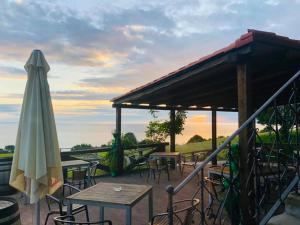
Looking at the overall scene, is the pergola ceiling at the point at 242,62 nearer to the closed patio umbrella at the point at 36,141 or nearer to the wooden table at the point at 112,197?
the wooden table at the point at 112,197

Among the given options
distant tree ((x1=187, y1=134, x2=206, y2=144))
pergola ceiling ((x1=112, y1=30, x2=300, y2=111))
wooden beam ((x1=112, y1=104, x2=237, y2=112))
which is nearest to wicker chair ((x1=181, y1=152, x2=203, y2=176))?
pergola ceiling ((x1=112, y1=30, x2=300, y2=111))

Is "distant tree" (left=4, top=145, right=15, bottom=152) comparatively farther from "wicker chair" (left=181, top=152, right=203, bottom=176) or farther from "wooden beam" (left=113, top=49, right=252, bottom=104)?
"wicker chair" (left=181, top=152, right=203, bottom=176)

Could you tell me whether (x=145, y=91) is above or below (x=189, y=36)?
below

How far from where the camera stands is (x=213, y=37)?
7.47 meters

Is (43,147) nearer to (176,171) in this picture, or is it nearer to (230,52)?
(230,52)

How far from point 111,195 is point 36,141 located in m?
1.16

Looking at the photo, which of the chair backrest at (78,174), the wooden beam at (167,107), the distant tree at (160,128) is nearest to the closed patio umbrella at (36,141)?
the chair backrest at (78,174)

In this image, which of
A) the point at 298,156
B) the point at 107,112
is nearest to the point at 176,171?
the point at 107,112

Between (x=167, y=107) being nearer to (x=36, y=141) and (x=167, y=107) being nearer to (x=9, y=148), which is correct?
(x=9, y=148)

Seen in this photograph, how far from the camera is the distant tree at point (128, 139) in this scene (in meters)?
10.6

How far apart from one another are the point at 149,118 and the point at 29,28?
747 centimetres

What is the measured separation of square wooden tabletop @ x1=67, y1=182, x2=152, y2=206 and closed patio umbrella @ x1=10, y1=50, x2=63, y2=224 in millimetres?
380

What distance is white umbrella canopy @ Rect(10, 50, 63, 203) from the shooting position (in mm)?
3469

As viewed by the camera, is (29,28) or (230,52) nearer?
(230,52)
